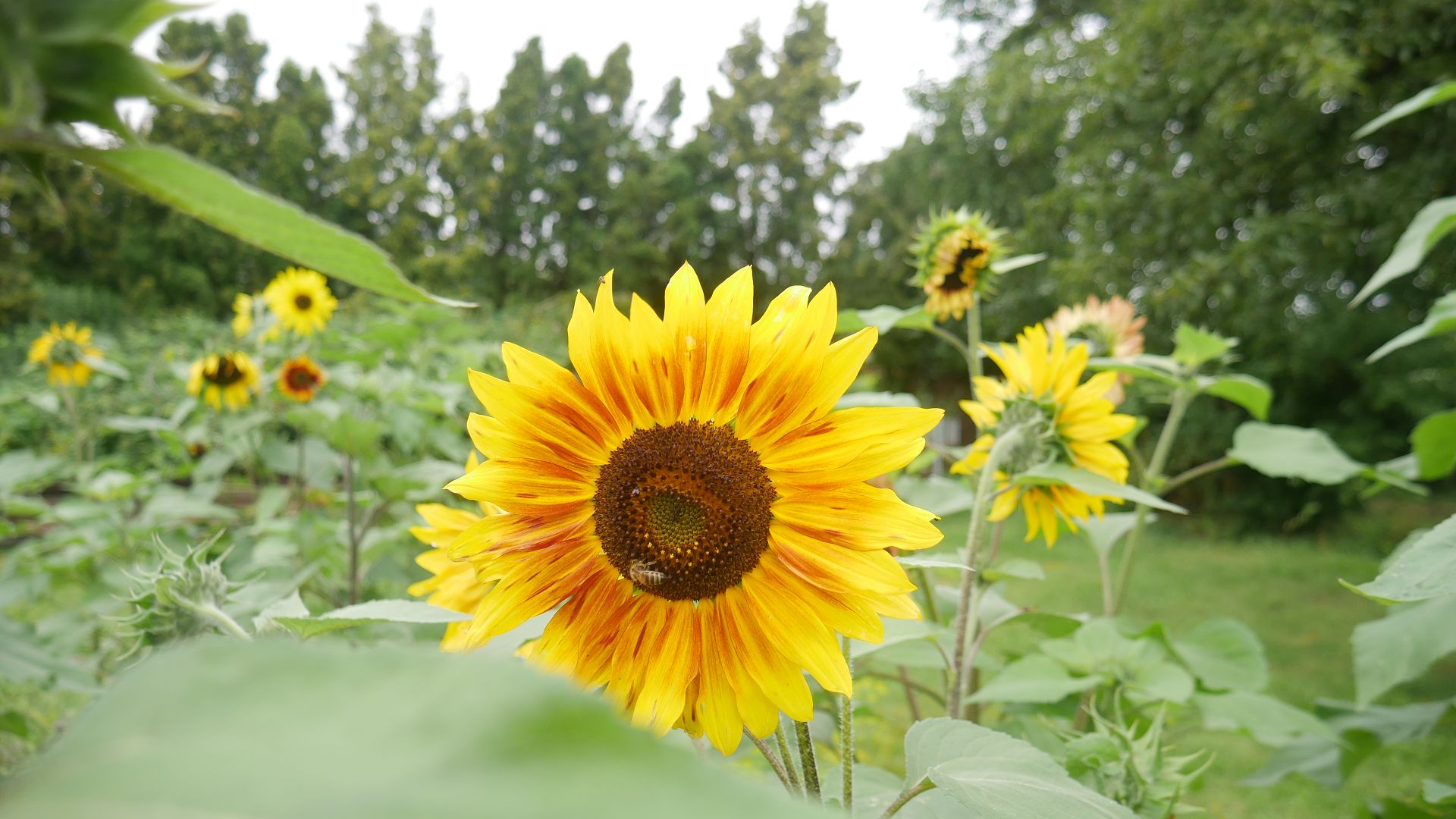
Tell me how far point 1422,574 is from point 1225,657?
84cm

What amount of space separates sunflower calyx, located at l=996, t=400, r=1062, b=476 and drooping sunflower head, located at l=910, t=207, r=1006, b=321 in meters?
0.30

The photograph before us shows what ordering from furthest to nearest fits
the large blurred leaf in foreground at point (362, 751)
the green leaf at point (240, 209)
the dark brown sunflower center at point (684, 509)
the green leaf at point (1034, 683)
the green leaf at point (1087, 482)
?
the green leaf at point (1034, 683)
the green leaf at point (1087, 482)
the dark brown sunflower center at point (684, 509)
the green leaf at point (240, 209)
the large blurred leaf in foreground at point (362, 751)

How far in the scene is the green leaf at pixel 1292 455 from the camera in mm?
1260

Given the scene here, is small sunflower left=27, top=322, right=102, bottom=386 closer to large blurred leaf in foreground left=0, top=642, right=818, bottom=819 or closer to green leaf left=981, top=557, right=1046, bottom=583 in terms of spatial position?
green leaf left=981, top=557, right=1046, bottom=583

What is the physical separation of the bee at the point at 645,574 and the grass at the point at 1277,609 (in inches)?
30.7

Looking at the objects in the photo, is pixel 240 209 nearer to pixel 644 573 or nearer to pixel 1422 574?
pixel 644 573

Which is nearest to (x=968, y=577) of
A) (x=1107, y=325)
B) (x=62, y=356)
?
(x=1107, y=325)

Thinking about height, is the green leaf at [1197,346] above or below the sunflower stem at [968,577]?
above

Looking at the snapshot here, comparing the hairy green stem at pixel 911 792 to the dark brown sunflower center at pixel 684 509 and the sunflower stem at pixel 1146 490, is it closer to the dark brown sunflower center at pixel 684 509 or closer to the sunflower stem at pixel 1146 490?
the dark brown sunflower center at pixel 684 509

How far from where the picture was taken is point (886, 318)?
1.07 metres

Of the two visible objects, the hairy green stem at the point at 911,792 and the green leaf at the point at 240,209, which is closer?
the green leaf at the point at 240,209

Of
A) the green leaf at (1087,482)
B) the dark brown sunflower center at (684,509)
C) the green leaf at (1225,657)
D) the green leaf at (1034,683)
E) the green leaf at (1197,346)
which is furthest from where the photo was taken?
the green leaf at (1197,346)

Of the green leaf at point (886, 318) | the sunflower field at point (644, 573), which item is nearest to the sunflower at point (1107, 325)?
the sunflower field at point (644, 573)

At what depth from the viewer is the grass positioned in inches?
103
